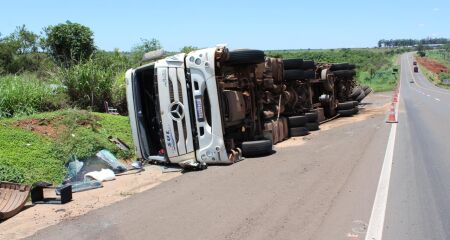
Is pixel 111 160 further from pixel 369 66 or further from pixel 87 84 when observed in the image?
pixel 369 66

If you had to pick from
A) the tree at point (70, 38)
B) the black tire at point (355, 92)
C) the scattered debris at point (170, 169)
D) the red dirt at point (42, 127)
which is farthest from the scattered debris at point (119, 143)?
the tree at point (70, 38)

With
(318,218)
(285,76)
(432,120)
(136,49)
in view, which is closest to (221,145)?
(318,218)

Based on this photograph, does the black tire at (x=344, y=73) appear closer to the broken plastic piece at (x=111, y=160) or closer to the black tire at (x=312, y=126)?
the black tire at (x=312, y=126)

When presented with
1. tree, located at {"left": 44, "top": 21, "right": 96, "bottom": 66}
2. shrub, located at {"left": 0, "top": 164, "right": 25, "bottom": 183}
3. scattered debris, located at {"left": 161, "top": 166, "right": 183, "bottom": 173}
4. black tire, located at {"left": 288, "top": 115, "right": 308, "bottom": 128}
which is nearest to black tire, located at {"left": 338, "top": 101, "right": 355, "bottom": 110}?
black tire, located at {"left": 288, "top": 115, "right": 308, "bottom": 128}

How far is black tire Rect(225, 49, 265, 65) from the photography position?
1036cm

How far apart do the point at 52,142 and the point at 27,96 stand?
3.59 meters

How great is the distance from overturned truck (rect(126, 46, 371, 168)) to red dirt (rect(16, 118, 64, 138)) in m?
1.63

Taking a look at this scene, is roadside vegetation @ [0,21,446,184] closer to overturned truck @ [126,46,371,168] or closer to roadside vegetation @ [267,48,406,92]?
overturned truck @ [126,46,371,168]

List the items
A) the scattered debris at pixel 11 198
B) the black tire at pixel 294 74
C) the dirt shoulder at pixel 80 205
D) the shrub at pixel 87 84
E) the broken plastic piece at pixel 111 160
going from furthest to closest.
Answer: the black tire at pixel 294 74
the shrub at pixel 87 84
the broken plastic piece at pixel 111 160
the scattered debris at pixel 11 198
the dirt shoulder at pixel 80 205

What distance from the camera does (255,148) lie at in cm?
991

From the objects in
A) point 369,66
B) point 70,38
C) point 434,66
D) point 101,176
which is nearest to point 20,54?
point 70,38

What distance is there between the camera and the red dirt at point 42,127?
396 inches

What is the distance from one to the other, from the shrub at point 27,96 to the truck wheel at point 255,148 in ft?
18.9

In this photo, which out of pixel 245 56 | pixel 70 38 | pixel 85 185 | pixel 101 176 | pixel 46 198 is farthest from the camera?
pixel 70 38
